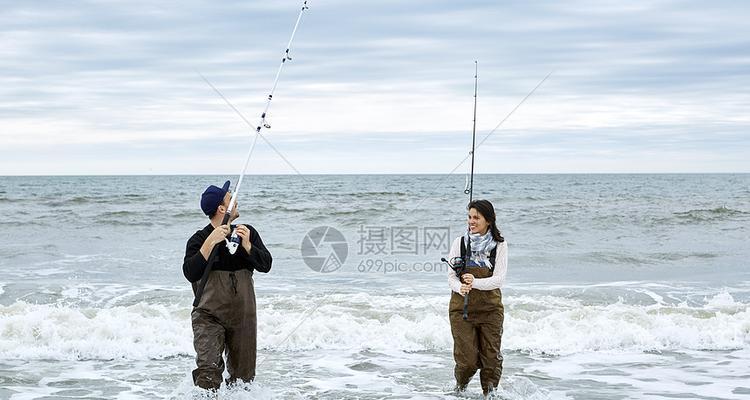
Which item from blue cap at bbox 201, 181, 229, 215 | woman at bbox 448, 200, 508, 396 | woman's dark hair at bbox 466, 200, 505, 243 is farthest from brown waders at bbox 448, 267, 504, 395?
blue cap at bbox 201, 181, 229, 215

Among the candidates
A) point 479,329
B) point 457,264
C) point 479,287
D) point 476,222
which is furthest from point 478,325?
point 476,222

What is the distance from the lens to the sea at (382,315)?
657 cm

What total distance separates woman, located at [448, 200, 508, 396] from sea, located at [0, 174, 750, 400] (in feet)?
2.08

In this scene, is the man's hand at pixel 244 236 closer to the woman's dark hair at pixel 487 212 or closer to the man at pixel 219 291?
the man at pixel 219 291

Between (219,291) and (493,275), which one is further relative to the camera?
(493,275)

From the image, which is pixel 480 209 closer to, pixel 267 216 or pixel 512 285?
pixel 512 285

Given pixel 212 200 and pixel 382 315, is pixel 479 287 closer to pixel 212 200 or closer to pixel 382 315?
pixel 212 200

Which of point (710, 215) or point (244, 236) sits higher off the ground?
point (244, 236)

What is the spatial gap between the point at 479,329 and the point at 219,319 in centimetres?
190

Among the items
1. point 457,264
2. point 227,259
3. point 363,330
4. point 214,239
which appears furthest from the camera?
point 363,330

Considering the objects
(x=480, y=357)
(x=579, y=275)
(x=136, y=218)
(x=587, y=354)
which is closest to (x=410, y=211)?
(x=136, y=218)

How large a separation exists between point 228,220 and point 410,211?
21272mm

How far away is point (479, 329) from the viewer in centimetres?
539

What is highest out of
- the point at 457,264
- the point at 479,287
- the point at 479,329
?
the point at 457,264
